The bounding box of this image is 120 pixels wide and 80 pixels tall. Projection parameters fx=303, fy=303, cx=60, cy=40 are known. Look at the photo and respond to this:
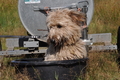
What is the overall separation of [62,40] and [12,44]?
1934 mm

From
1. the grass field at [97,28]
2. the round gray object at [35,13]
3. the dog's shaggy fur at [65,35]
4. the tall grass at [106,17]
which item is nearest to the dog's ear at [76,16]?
the dog's shaggy fur at [65,35]

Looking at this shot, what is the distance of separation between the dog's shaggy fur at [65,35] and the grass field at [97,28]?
0.39 meters

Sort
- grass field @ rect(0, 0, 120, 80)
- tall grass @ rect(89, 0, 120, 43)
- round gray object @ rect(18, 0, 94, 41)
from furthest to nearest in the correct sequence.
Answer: tall grass @ rect(89, 0, 120, 43)
round gray object @ rect(18, 0, 94, 41)
grass field @ rect(0, 0, 120, 80)

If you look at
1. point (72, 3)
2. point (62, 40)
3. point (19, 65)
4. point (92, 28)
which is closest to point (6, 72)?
point (19, 65)

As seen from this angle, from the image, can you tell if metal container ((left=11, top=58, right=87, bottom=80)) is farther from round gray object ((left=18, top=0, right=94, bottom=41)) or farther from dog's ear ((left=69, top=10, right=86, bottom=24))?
round gray object ((left=18, top=0, right=94, bottom=41))

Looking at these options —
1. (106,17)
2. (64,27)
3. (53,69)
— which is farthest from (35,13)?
(106,17)

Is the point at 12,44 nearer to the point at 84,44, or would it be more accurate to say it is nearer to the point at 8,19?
the point at 84,44

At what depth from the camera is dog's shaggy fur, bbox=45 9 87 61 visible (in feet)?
12.8

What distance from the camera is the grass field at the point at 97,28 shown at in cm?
432

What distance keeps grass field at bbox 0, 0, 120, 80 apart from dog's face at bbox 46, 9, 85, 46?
0.58 m

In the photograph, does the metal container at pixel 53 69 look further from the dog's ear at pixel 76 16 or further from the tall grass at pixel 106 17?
the tall grass at pixel 106 17

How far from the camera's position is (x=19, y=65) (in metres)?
3.91

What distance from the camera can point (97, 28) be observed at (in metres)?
8.83

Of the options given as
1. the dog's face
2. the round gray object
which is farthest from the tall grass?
the dog's face
